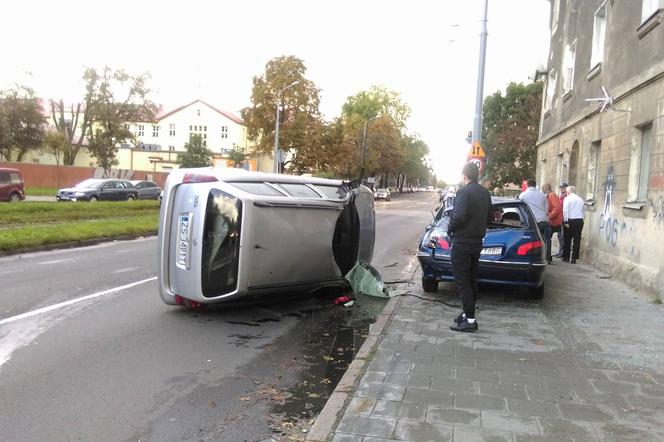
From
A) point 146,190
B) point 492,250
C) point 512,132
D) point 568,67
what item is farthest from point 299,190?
point 512,132

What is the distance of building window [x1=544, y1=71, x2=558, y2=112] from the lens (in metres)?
18.5

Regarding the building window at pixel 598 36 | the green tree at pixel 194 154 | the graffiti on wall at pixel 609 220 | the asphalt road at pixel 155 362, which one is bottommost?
the asphalt road at pixel 155 362

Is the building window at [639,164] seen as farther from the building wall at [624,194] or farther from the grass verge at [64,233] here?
the grass verge at [64,233]

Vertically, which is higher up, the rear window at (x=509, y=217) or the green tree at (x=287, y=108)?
the green tree at (x=287, y=108)

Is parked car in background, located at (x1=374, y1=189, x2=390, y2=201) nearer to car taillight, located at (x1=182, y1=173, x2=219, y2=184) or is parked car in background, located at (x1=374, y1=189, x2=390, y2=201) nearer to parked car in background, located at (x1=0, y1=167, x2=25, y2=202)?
parked car in background, located at (x1=0, y1=167, x2=25, y2=202)

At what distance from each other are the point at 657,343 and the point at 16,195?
92.3 ft

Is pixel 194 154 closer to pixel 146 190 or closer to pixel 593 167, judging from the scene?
pixel 146 190

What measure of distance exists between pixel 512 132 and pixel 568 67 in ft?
97.1

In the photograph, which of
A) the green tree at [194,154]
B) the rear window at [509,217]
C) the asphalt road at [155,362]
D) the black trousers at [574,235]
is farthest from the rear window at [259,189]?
the green tree at [194,154]

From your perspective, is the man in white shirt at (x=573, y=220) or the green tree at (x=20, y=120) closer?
the man in white shirt at (x=573, y=220)

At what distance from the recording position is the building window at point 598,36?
12984mm

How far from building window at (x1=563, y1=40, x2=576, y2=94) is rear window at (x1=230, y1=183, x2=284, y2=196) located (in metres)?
11.8

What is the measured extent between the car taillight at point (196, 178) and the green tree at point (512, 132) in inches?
1593

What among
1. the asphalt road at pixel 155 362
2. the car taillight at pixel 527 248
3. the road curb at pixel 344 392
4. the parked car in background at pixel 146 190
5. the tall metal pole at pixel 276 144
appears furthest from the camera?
the tall metal pole at pixel 276 144
